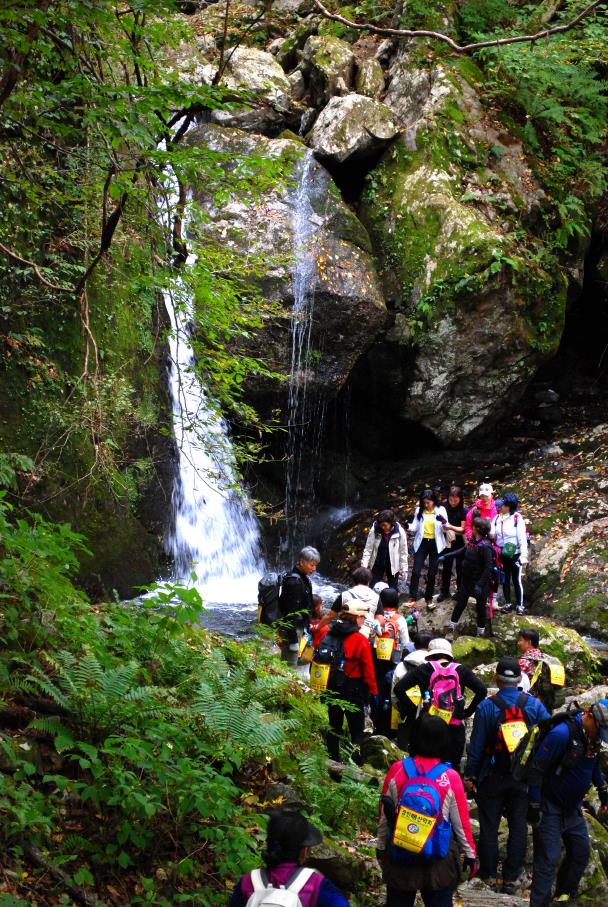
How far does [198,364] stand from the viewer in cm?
696

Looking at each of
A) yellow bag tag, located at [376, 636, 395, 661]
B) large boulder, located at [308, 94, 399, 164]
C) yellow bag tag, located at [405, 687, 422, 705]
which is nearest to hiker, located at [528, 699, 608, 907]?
yellow bag tag, located at [405, 687, 422, 705]

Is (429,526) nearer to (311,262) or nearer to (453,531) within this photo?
(453,531)

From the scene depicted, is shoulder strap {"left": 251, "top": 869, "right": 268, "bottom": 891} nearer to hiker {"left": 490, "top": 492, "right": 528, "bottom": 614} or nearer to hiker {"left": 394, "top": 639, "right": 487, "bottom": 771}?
hiker {"left": 394, "top": 639, "right": 487, "bottom": 771}

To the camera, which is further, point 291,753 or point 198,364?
point 198,364

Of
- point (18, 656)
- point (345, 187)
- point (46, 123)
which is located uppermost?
point (345, 187)

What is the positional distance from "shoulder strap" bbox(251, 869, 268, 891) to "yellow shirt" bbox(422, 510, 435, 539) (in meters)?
8.72

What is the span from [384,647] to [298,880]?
4.16 meters

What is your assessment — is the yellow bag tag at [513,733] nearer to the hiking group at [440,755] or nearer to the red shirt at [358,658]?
the hiking group at [440,755]

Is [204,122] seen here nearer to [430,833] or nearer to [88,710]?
[88,710]

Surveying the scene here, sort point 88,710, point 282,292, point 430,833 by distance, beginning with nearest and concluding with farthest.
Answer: point 430,833
point 88,710
point 282,292

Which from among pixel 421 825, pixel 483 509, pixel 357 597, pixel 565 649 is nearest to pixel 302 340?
pixel 483 509

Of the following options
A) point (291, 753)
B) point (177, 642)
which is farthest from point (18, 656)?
point (291, 753)

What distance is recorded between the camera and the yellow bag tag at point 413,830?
3443mm

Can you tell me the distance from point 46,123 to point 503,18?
53.8 ft
